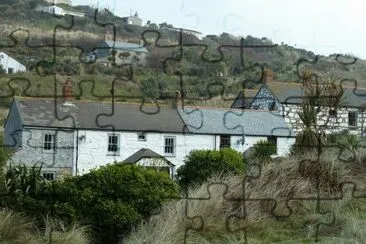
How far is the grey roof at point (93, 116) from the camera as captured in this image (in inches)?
1096

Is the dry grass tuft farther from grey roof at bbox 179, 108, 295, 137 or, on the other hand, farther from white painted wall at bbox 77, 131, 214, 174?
grey roof at bbox 179, 108, 295, 137

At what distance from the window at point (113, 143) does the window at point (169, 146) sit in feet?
8.01

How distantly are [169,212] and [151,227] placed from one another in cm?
33

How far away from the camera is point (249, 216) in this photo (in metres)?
8.63

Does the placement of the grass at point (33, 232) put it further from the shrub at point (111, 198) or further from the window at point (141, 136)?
the window at point (141, 136)

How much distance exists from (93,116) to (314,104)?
17.7 meters

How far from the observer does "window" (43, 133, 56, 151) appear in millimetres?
25719

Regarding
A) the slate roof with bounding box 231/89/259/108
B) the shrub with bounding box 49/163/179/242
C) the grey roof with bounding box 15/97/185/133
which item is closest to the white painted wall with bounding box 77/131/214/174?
the grey roof with bounding box 15/97/185/133

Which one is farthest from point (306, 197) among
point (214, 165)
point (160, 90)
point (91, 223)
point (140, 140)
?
point (160, 90)

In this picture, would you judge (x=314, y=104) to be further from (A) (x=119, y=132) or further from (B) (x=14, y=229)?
(A) (x=119, y=132)

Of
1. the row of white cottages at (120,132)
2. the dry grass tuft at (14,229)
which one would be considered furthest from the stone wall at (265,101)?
the dry grass tuft at (14,229)

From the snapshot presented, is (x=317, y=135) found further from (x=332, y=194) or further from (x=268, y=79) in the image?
(x=268, y=79)

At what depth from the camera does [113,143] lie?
3069 centimetres
